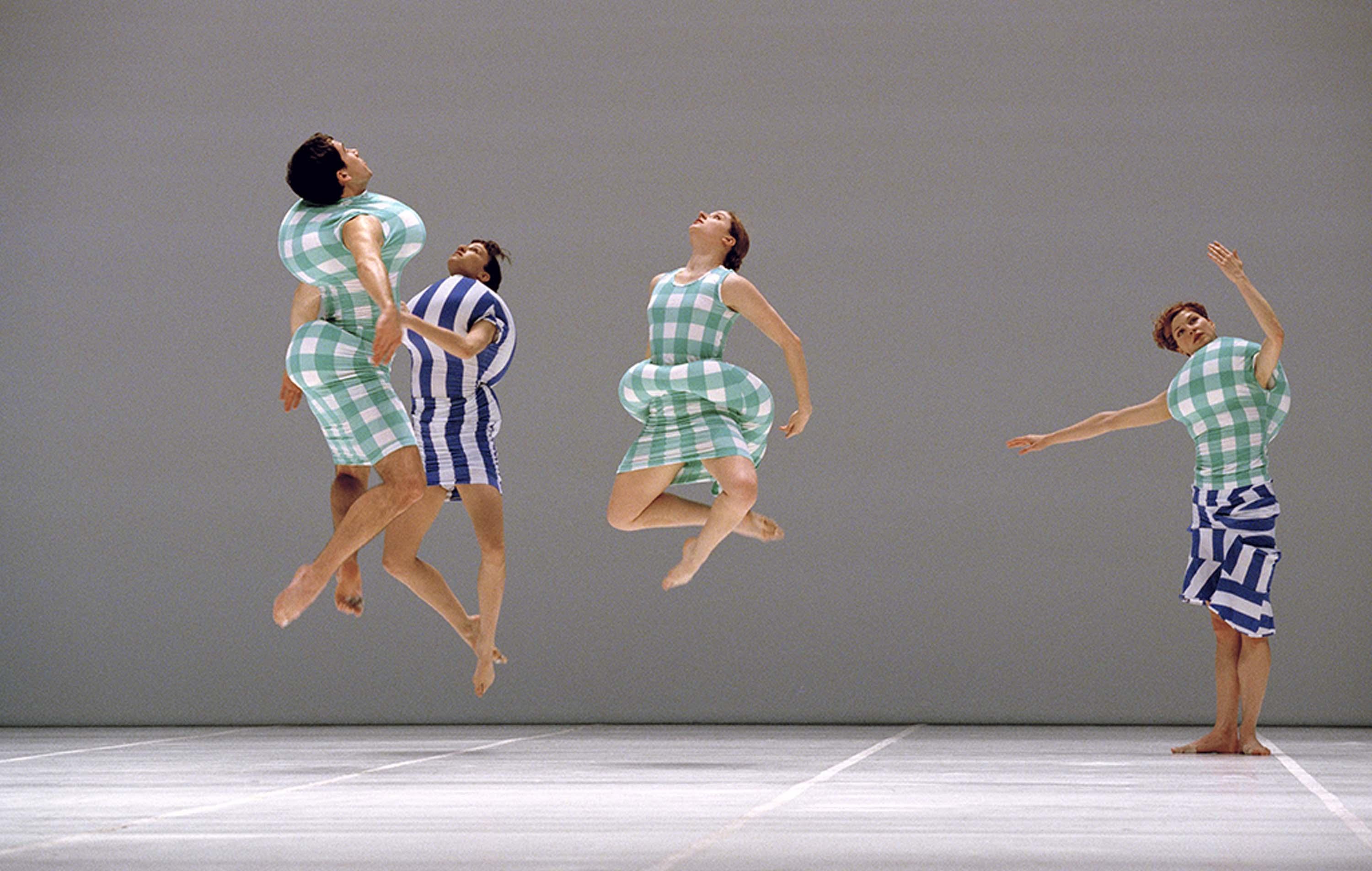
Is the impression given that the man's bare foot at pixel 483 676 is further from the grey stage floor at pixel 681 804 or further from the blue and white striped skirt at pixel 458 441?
the blue and white striped skirt at pixel 458 441

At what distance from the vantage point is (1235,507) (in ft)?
16.0

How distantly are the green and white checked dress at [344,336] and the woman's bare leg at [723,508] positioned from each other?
2.72ft

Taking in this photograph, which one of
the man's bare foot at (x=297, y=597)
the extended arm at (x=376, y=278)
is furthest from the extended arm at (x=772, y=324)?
the man's bare foot at (x=297, y=597)

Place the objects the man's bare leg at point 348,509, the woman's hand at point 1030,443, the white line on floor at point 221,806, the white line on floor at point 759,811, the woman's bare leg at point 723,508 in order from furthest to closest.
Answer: the woman's hand at point 1030,443 → the woman's bare leg at point 723,508 → the man's bare leg at point 348,509 → the white line on floor at point 221,806 → the white line on floor at point 759,811

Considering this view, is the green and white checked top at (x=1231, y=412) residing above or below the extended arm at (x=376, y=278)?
below

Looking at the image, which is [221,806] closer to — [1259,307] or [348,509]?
[348,509]

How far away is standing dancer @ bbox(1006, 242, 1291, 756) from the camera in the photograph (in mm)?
4824

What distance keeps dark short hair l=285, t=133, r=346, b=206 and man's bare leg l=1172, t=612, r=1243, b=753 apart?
108 inches

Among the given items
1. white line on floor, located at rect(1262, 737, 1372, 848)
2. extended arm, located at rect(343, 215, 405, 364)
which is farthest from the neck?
white line on floor, located at rect(1262, 737, 1372, 848)

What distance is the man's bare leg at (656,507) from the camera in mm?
4625

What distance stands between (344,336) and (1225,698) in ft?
8.76

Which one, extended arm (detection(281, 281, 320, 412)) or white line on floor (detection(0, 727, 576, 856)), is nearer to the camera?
white line on floor (detection(0, 727, 576, 856))

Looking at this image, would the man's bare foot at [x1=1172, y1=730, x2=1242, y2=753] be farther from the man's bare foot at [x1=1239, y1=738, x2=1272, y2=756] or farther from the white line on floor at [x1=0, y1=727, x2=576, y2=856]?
the white line on floor at [x1=0, y1=727, x2=576, y2=856]

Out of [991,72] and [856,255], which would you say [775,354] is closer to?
[856,255]
